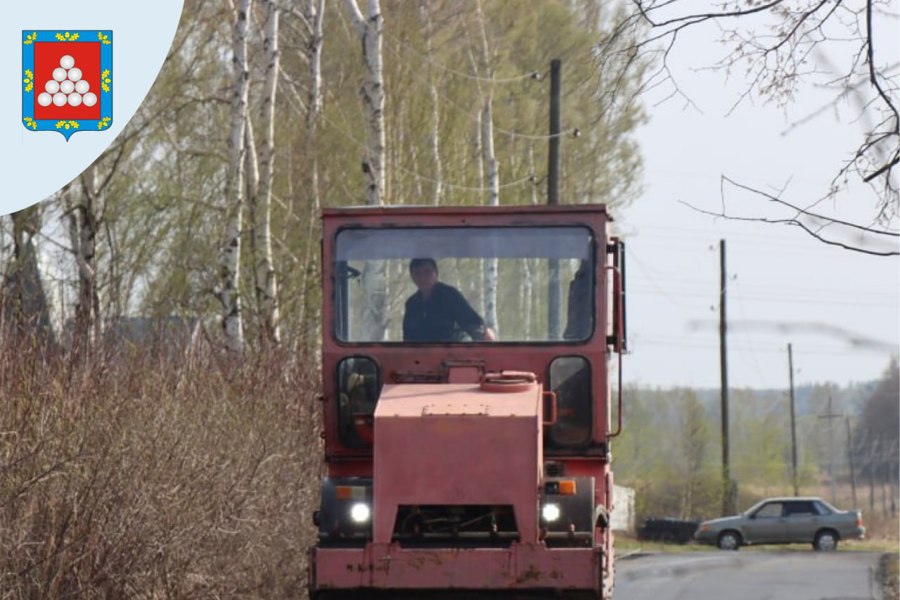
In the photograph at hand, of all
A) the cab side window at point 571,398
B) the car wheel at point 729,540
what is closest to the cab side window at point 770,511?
the car wheel at point 729,540

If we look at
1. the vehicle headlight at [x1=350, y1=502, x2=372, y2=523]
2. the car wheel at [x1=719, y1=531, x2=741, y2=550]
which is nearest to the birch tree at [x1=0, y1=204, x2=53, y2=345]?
the vehicle headlight at [x1=350, y1=502, x2=372, y2=523]

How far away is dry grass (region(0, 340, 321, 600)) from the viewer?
938 centimetres

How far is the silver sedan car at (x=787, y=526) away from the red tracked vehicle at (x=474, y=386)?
108 ft

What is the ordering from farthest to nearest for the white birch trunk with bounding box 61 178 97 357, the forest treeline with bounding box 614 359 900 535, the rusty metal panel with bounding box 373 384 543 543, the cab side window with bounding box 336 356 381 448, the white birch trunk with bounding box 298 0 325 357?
the forest treeline with bounding box 614 359 900 535
the white birch trunk with bounding box 298 0 325 357
the white birch trunk with bounding box 61 178 97 357
the cab side window with bounding box 336 356 381 448
the rusty metal panel with bounding box 373 384 543 543

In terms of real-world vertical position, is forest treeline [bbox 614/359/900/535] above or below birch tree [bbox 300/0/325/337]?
below

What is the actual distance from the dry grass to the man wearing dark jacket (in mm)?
1643

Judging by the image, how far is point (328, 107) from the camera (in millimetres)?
34594

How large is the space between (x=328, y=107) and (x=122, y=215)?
7092mm

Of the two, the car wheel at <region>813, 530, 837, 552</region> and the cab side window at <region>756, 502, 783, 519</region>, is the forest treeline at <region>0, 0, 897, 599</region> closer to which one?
the cab side window at <region>756, 502, 783, 519</region>

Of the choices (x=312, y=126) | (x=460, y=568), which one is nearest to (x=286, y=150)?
(x=312, y=126)

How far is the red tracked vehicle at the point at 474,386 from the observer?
33.2ft

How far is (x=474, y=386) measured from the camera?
10852 mm

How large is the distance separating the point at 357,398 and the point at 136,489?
1.81 m

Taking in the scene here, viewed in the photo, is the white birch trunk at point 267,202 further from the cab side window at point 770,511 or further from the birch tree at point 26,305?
the cab side window at point 770,511
